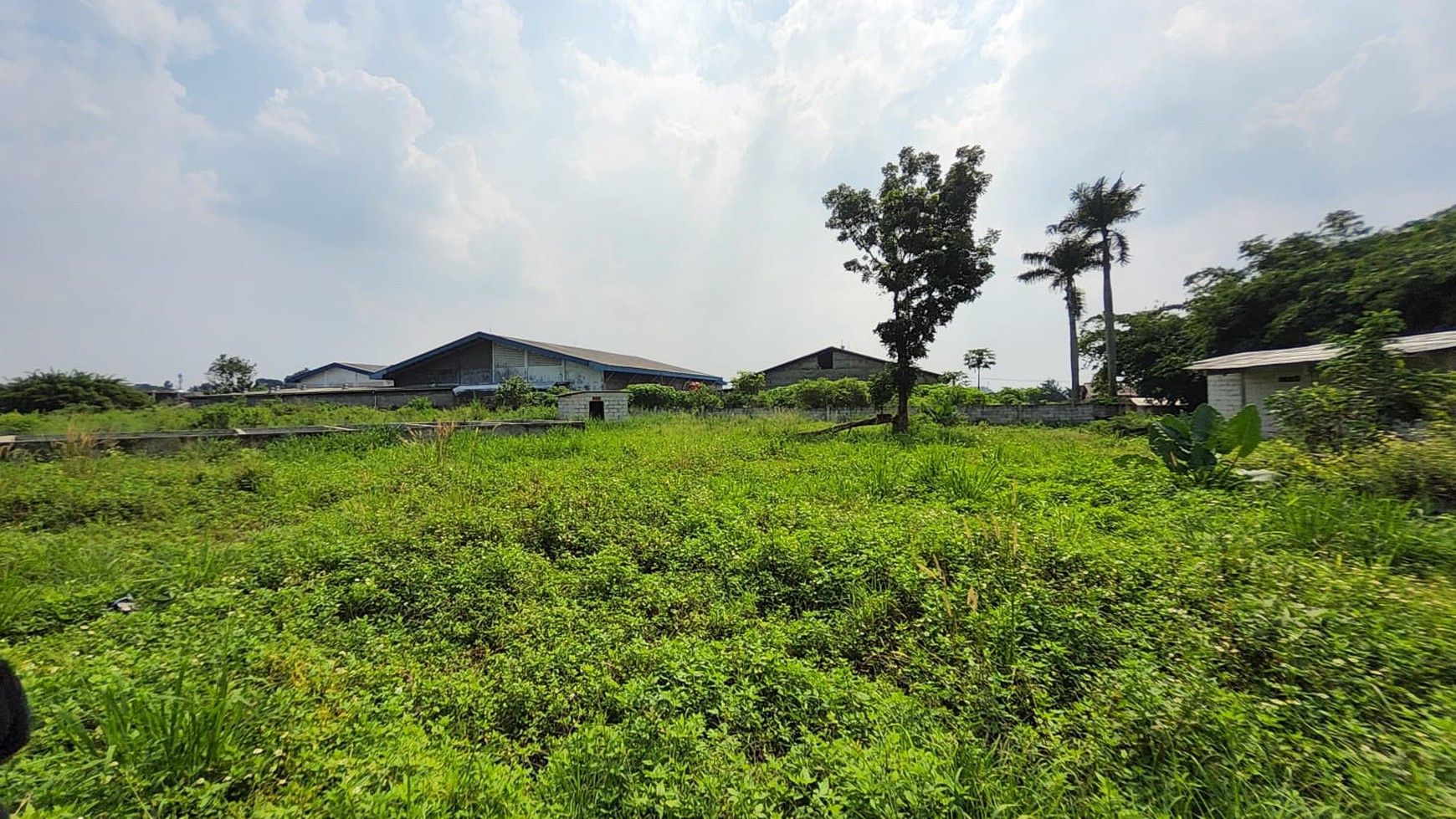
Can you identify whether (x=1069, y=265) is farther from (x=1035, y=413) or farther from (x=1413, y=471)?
(x=1413, y=471)

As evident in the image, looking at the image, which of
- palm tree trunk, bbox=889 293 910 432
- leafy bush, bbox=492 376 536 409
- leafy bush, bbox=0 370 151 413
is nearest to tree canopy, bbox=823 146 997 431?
palm tree trunk, bbox=889 293 910 432

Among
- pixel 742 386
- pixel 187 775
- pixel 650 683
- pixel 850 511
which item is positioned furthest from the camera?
pixel 742 386

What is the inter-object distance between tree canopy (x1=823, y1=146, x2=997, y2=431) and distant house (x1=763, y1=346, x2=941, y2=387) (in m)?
14.3

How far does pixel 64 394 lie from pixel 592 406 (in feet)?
56.2

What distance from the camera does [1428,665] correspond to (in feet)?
7.63

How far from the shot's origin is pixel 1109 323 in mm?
24797

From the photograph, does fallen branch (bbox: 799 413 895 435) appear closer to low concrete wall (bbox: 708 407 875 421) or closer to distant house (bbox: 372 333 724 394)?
low concrete wall (bbox: 708 407 875 421)

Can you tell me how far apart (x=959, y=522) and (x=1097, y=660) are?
6.39 ft

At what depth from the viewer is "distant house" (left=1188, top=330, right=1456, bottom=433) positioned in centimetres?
964

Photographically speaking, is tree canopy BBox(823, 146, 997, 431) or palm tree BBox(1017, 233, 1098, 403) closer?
tree canopy BBox(823, 146, 997, 431)

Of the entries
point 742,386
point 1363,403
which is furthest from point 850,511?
point 742,386

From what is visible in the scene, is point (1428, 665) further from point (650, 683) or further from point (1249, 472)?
point (1249, 472)

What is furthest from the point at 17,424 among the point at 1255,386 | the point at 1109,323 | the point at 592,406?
the point at 1109,323

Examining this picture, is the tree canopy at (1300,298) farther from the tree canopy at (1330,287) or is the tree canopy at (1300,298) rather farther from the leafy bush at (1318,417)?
the leafy bush at (1318,417)
